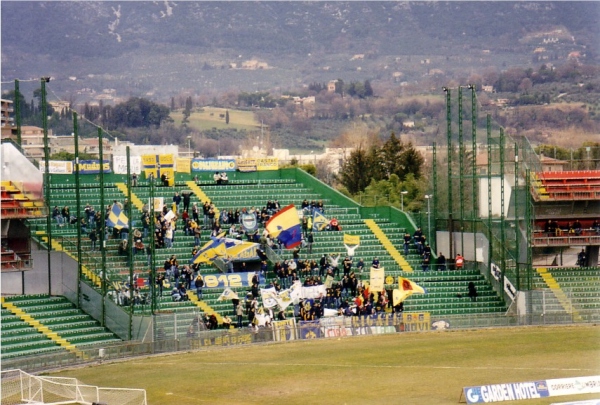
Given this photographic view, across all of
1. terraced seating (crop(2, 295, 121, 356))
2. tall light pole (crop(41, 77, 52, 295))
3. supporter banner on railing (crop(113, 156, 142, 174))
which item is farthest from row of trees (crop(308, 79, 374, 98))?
terraced seating (crop(2, 295, 121, 356))

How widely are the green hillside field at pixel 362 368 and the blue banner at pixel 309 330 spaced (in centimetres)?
48

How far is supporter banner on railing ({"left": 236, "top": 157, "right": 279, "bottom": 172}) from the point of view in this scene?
70.1m

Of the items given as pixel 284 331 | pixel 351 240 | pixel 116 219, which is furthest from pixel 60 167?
pixel 284 331

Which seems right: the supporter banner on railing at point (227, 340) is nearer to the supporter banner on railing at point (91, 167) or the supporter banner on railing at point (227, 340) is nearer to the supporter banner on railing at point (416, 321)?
the supporter banner on railing at point (416, 321)

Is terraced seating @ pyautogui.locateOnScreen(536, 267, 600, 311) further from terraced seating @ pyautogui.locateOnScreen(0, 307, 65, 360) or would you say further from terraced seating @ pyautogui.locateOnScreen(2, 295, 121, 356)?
terraced seating @ pyautogui.locateOnScreen(0, 307, 65, 360)

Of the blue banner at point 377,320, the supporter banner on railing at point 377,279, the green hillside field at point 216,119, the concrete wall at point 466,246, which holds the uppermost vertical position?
the green hillside field at point 216,119

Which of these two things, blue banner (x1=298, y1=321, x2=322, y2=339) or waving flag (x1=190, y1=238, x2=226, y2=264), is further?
waving flag (x1=190, y1=238, x2=226, y2=264)

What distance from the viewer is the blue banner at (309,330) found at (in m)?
50.2

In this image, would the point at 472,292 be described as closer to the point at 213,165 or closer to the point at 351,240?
the point at 351,240

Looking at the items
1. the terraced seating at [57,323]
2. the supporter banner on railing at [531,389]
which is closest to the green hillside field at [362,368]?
the supporter banner on railing at [531,389]

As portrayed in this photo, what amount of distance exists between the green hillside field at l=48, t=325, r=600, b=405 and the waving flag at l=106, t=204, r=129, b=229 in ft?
32.3

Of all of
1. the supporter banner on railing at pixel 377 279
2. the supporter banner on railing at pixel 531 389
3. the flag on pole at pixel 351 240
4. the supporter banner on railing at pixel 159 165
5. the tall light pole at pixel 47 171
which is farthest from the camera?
the supporter banner on railing at pixel 159 165

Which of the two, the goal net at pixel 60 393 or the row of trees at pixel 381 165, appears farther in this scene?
the row of trees at pixel 381 165

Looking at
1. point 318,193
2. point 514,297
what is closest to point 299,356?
point 514,297
